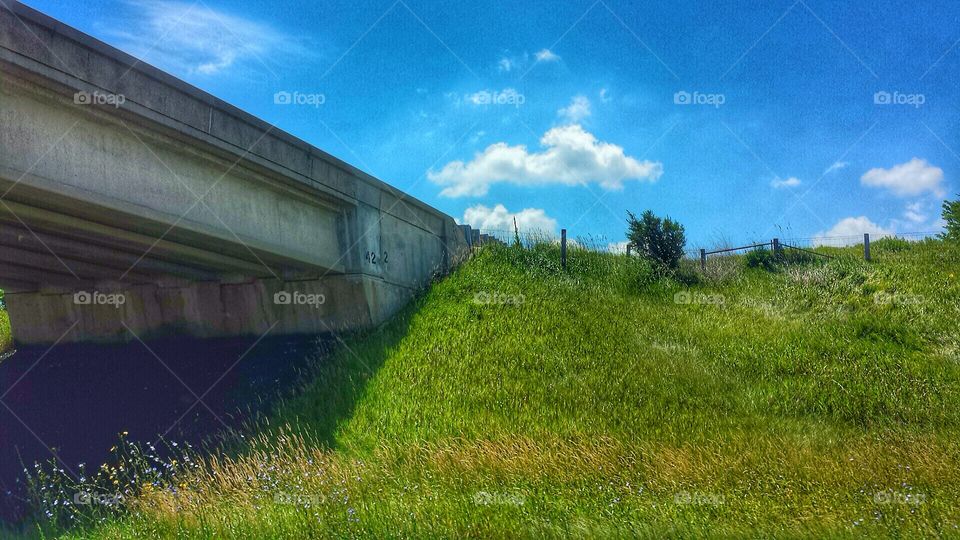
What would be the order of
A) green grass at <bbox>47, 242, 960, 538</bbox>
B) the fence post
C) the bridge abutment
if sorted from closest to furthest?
green grass at <bbox>47, 242, 960, 538</bbox> → the bridge abutment → the fence post

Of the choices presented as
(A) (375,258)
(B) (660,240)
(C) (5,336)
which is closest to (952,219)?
(B) (660,240)

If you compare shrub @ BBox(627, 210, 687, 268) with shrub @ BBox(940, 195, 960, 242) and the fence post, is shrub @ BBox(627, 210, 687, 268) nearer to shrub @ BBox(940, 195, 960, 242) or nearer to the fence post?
the fence post

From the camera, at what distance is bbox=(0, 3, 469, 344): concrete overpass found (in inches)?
373

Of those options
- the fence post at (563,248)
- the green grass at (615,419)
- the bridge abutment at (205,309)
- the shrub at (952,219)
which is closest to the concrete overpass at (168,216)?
the bridge abutment at (205,309)

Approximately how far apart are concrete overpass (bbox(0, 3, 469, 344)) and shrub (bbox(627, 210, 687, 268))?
5.79 metres

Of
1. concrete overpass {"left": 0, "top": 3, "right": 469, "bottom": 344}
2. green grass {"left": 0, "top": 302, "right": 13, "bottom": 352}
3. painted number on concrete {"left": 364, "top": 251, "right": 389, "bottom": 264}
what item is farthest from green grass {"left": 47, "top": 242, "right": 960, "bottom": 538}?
green grass {"left": 0, "top": 302, "right": 13, "bottom": 352}

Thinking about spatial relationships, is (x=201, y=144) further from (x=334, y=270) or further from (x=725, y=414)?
(x=725, y=414)

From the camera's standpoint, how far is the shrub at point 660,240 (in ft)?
69.2

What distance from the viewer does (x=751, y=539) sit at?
20.5ft

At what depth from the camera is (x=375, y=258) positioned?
16.3 meters

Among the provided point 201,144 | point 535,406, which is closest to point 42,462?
point 201,144

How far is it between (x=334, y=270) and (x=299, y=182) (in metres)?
2.29

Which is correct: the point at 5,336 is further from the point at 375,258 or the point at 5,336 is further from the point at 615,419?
the point at 615,419

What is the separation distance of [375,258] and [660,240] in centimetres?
939
